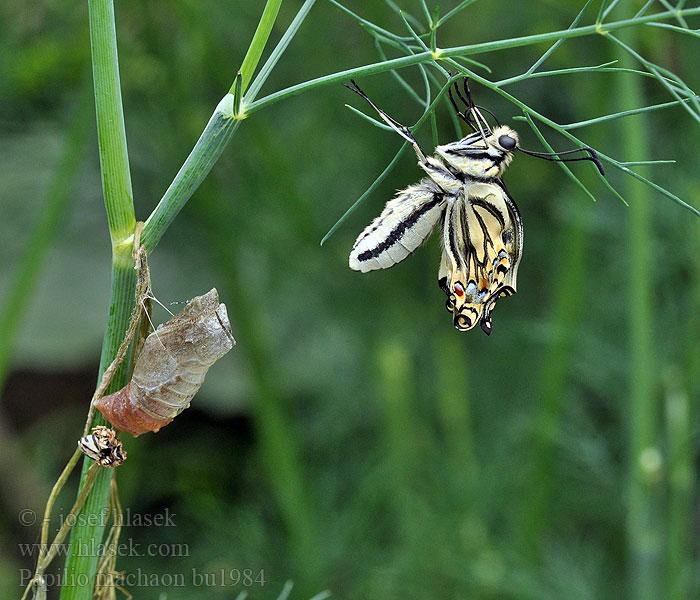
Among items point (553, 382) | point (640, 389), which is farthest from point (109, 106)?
point (553, 382)

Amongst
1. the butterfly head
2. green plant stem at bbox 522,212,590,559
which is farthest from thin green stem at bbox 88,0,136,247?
green plant stem at bbox 522,212,590,559

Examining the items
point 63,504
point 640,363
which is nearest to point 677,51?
point 640,363

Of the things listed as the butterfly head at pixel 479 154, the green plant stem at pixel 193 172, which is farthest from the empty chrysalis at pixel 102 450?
the butterfly head at pixel 479 154

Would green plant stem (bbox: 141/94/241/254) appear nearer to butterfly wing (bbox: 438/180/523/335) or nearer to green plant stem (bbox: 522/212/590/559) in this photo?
butterfly wing (bbox: 438/180/523/335)

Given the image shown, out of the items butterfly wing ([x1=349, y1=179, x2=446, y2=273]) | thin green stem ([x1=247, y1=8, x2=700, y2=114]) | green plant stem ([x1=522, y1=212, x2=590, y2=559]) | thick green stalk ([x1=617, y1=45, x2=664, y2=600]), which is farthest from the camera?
green plant stem ([x1=522, y1=212, x2=590, y2=559])

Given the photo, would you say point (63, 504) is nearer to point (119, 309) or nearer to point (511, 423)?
point (511, 423)
